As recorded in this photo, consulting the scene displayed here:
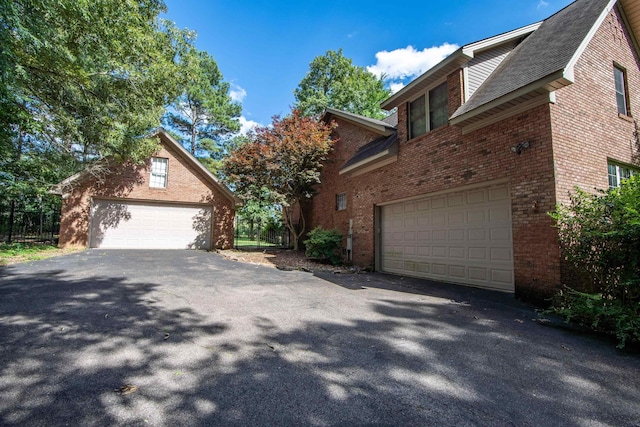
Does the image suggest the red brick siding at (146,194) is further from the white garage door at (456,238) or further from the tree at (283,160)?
the white garage door at (456,238)

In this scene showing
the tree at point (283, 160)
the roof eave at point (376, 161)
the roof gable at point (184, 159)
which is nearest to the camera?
the roof eave at point (376, 161)

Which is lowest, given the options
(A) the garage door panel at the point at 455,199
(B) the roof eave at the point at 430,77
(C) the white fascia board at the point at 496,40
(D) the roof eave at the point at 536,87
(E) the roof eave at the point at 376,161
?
(A) the garage door panel at the point at 455,199

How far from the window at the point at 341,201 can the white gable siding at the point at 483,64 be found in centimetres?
632

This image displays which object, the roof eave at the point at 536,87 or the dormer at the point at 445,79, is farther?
the dormer at the point at 445,79

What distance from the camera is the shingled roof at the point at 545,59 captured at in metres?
5.29

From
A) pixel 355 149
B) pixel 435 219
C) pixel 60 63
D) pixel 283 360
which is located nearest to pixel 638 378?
pixel 283 360

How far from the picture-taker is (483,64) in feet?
25.8

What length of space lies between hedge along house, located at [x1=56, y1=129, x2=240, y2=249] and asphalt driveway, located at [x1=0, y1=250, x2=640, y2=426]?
33.5 feet

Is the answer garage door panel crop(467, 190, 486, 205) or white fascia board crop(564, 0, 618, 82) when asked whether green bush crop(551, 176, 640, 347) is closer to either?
garage door panel crop(467, 190, 486, 205)

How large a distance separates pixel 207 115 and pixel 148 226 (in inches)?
604

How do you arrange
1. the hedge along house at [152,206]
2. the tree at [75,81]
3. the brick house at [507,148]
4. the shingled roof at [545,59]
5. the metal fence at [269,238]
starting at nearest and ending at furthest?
the shingled roof at [545,59] → the brick house at [507,148] → the tree at [75,81] → the hedge along house at [152,206] → the metal fence at [269,238]

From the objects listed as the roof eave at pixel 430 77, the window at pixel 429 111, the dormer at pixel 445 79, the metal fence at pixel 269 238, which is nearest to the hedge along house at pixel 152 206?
the metal fence at pixel 269 238

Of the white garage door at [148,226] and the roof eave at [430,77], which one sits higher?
the roof eave at [430,77]

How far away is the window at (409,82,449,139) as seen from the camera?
805cm
